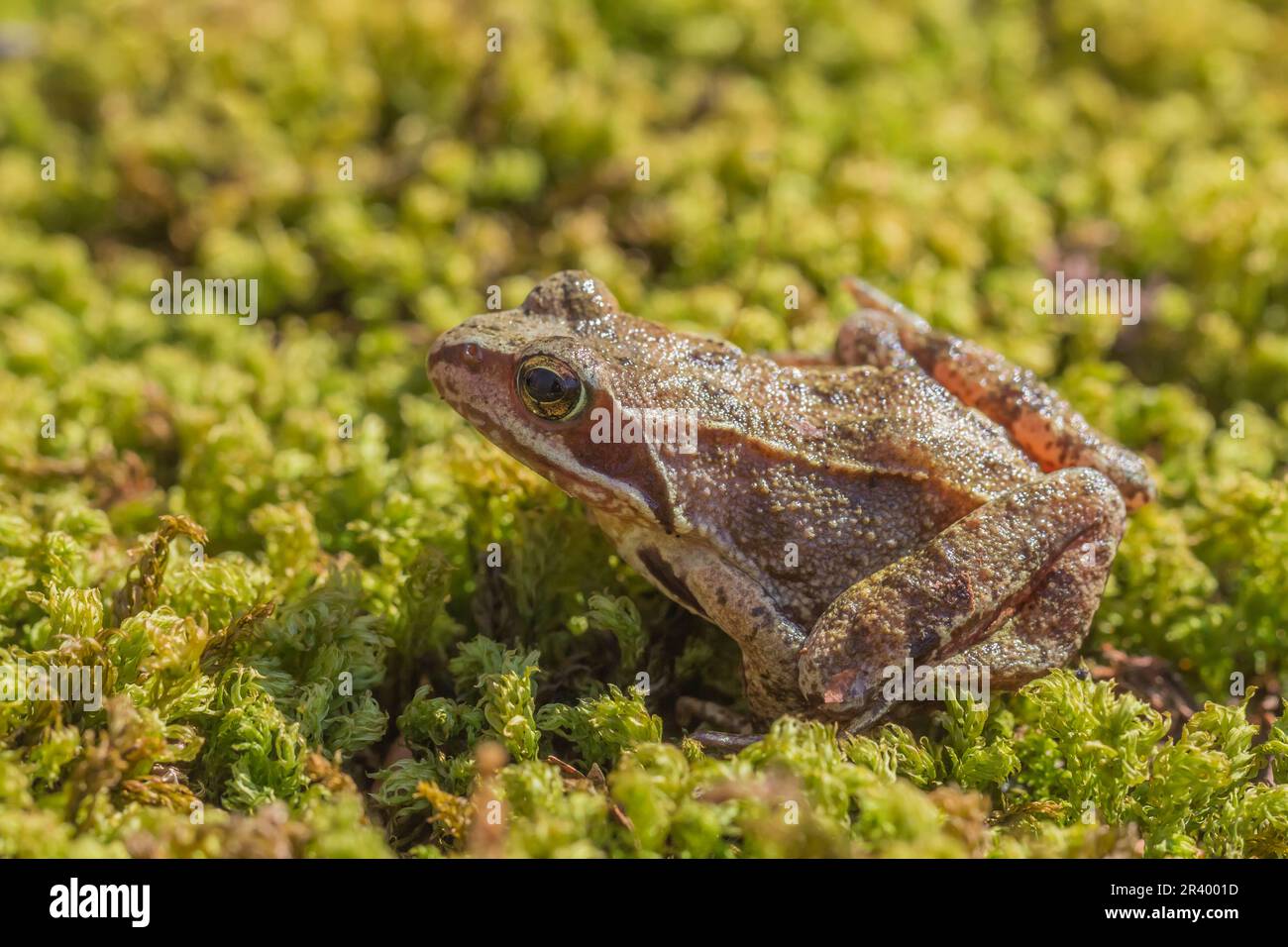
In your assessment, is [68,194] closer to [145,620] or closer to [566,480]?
[145,620]

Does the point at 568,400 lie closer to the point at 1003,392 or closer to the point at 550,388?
the point at 550,388

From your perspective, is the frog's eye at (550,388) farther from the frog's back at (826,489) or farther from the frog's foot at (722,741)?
the frog's foot at (722,741)

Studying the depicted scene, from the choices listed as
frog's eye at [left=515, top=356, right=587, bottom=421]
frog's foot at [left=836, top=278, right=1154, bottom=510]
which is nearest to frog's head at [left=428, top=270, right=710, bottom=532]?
frog's eye at [left=515, top=356, right=587, bottom=421]

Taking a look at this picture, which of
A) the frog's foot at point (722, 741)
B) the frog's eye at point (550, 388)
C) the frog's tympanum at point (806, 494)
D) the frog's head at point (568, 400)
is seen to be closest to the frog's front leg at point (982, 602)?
the frog's tympanum at point (806, 494)

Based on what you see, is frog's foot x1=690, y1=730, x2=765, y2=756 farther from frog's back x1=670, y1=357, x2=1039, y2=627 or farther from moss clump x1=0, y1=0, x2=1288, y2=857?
frog's back x1=670, y1=357, x2=1039, y2=627

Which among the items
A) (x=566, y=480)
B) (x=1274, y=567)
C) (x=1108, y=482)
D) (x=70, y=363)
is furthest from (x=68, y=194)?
(x=1274, y=567)

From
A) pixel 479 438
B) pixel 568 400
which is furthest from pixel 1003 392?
pixel 479 438

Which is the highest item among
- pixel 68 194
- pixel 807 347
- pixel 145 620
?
pixel 68 194
